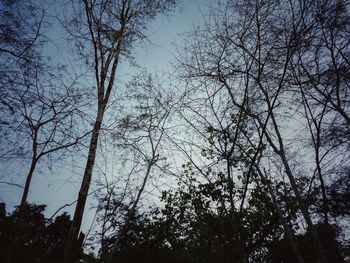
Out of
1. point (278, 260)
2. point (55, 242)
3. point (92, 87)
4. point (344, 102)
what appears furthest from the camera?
point (55, 242)

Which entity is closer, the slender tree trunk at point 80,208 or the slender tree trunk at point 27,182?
the slender tree trunk at point 80,208

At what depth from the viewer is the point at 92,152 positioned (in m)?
5.14

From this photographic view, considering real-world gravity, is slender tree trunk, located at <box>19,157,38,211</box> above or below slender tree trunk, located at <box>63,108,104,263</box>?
above

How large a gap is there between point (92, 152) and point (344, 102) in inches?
270

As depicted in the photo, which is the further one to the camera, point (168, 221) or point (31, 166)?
point (168, 221)

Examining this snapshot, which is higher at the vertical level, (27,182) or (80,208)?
(27,182)

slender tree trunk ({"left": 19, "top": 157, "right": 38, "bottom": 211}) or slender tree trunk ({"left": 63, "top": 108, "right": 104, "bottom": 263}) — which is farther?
slender tree trunk ({"left": 19, "top": 157, "right": 38, "bottom": 211})

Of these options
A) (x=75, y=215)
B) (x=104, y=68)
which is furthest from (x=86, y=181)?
(x=104, y=68)

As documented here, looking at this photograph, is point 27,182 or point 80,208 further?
point 27,182

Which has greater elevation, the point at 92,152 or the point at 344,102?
the point at 344,102

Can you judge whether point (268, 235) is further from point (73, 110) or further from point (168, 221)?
point (73, 110)

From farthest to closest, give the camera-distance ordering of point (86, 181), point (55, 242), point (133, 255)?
point (55, 242)
point (133, 255)
point (86, 181)

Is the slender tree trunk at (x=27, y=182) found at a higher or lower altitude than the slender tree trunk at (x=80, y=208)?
higher

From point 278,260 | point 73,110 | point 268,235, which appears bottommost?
point 278,260
